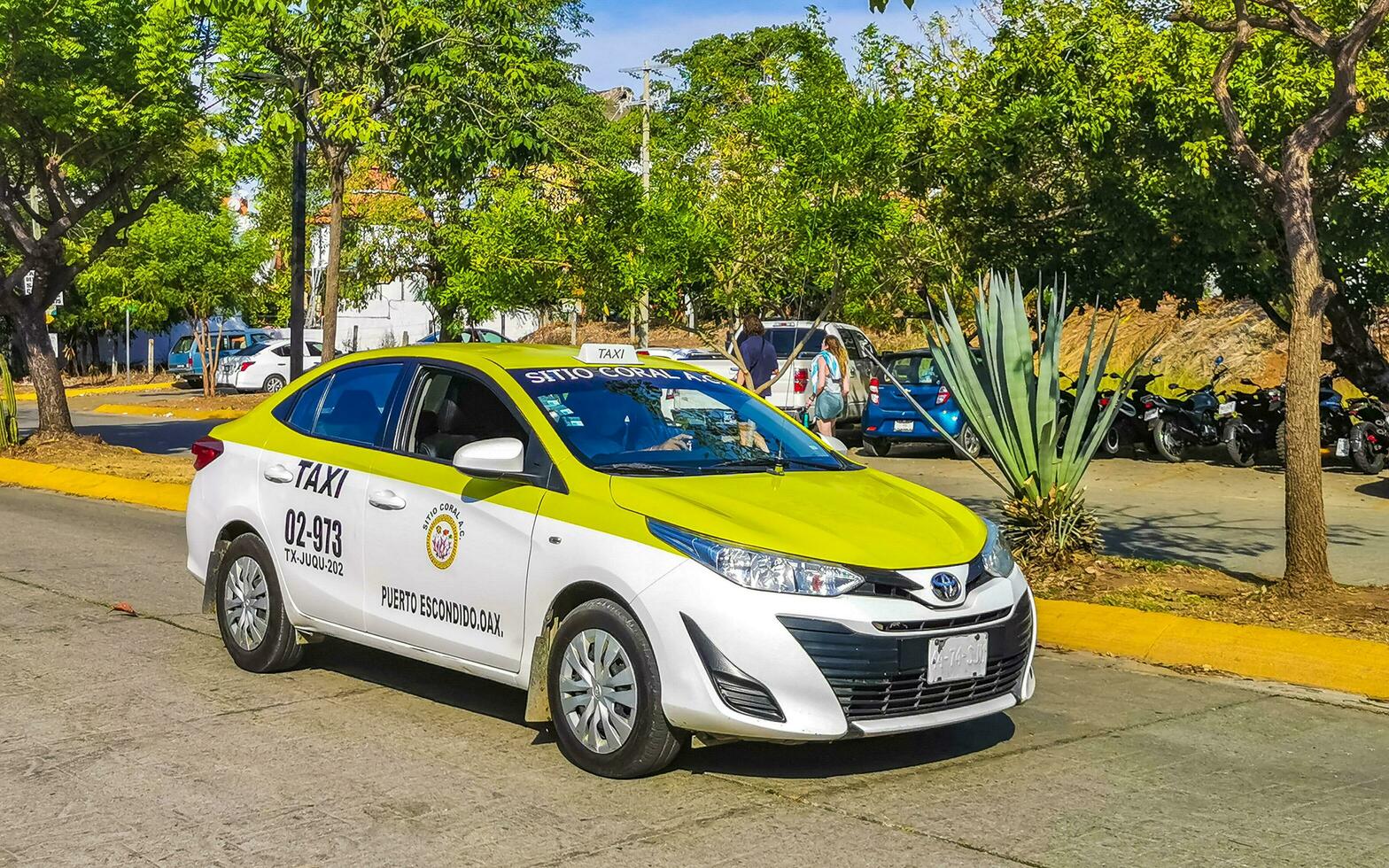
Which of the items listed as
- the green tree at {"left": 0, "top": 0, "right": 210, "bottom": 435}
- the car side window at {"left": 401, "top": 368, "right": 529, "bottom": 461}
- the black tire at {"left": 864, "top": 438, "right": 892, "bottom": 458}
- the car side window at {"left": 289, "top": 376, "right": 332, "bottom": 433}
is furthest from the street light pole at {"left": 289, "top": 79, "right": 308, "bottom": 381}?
the car side window at {"left": 401, "top": 368, "right": 529, "bottom": 461}

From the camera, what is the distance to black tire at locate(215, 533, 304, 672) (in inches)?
289

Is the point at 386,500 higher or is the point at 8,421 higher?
the point at 386,500

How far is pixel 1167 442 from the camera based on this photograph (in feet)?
68.0

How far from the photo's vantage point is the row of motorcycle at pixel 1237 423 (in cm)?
1884

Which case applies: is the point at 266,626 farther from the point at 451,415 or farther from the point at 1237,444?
the point at 1237,444

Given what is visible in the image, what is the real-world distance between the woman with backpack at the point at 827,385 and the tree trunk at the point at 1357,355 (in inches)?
291

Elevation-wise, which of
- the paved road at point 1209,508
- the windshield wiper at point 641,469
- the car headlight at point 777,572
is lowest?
the paved road at point 1209,508

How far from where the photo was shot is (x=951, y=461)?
70.1ft

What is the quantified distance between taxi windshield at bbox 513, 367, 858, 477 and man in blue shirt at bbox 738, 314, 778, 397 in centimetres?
994

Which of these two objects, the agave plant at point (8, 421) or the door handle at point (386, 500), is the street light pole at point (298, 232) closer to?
the agave plant at point (8, 421)

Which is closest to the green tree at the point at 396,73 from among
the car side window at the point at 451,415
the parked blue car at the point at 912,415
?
the parked blue car at the point at 912,415

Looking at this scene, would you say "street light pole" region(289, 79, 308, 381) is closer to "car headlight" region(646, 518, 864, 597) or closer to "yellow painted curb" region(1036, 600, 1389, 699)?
"yellow painted curb" region(1036, 600, 1389, 699)

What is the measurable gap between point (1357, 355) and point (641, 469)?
56.2 ft

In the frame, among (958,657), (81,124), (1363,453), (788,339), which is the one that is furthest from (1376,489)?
(81,124)
